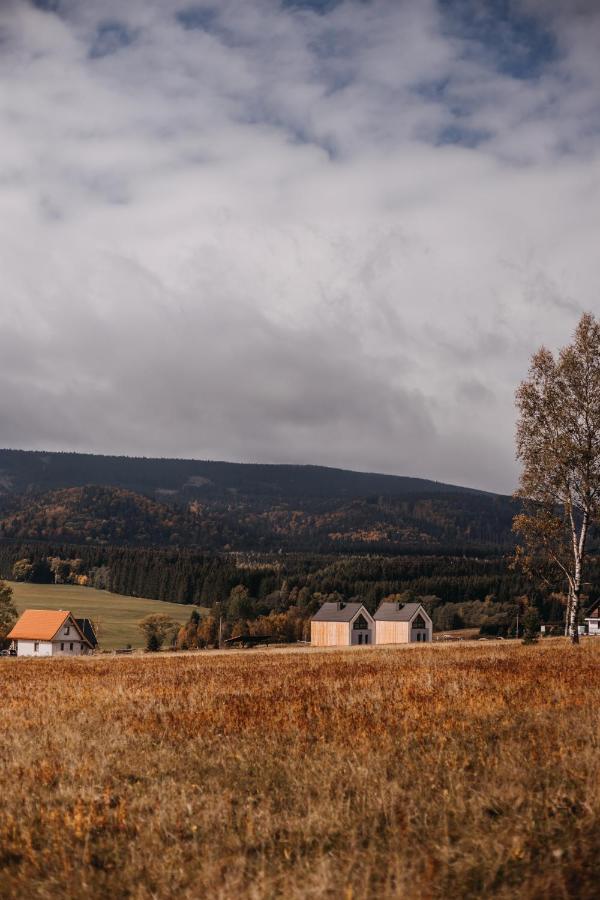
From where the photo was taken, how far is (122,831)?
26.2 ft

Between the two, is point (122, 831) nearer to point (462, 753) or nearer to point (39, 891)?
point (39, 891)

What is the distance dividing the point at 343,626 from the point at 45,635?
4480 cm

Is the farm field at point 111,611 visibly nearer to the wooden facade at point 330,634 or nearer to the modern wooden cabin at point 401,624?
the wooden facade at point 330,634

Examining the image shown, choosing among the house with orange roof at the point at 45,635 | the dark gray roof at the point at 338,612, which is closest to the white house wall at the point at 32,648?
the house with orange roof at the point at 45,635

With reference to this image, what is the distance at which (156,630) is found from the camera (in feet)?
392

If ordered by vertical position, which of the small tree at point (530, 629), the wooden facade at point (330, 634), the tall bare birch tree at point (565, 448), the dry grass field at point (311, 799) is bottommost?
the wooden facade at point (330, 634)

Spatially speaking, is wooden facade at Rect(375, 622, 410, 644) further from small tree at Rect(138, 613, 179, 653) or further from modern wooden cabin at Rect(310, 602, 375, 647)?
small tree at Rect(138, 613, 179, 653)

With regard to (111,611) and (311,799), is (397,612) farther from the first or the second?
(311,799)

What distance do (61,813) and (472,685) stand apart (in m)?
9.27

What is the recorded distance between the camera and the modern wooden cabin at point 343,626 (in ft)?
397

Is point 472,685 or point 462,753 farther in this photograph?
point 472,685

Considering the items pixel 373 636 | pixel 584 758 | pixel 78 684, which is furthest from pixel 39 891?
pixel 373 636

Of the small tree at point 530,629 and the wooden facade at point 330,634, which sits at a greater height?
the small tree at point 530,629

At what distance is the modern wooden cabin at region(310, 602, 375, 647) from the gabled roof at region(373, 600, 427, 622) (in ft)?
6.78
